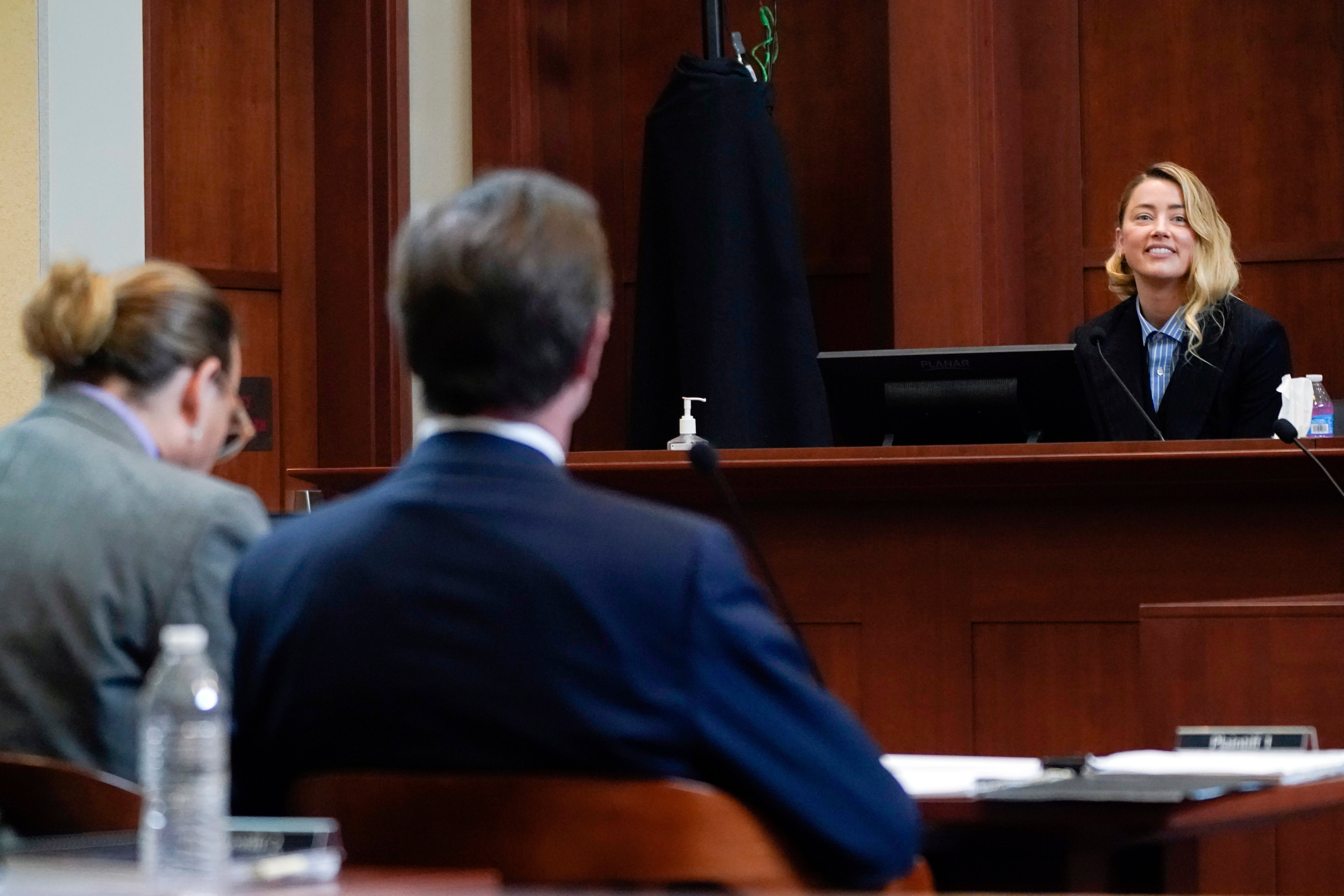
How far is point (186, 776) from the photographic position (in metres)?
1.34

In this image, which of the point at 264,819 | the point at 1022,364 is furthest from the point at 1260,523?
the point at 264,819

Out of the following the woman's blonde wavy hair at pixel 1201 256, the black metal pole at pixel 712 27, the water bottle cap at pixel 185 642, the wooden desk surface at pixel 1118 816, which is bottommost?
the wooden desk surface at pixel 1118 816

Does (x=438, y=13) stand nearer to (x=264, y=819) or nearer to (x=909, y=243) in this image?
(x=909, y=243)

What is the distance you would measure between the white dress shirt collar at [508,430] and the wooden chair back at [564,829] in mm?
316

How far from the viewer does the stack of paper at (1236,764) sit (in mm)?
1721

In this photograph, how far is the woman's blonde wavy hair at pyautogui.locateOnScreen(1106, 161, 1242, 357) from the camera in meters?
4.42

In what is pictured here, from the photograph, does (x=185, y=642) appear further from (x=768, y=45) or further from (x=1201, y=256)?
(x=768, y=45)

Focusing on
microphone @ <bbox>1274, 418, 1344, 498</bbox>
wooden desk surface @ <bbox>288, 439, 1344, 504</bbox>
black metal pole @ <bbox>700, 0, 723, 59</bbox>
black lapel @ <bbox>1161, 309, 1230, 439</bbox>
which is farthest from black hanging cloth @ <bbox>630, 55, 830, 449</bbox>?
microphone @ <bbox>1274, 418, 1344, 498</bbox>

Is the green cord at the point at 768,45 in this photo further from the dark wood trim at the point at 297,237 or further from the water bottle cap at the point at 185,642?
the water bottle cap at the point at 185,642

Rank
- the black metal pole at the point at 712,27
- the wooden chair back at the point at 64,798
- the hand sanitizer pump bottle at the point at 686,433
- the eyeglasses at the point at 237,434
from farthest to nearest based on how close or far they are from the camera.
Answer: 1. the black metal pole at the point at 712,27
2. the hand sanitizer pump bottle at the point at 686,433
3. the eyeglasses at the point at 237,434
4. the wooden chair back at the point at 64,798

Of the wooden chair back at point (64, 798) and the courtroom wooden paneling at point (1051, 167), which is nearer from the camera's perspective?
the wooden chair back at point (64, 798)

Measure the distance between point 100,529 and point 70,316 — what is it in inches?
11.4

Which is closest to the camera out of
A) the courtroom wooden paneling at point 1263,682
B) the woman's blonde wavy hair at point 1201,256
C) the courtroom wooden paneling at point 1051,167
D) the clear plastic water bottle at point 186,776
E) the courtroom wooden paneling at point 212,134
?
the clear plastic water bottle at point 186,776

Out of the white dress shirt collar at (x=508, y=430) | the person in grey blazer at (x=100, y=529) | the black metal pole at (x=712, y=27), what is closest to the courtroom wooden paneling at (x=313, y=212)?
the black metal pole at (x=712, y=27)
